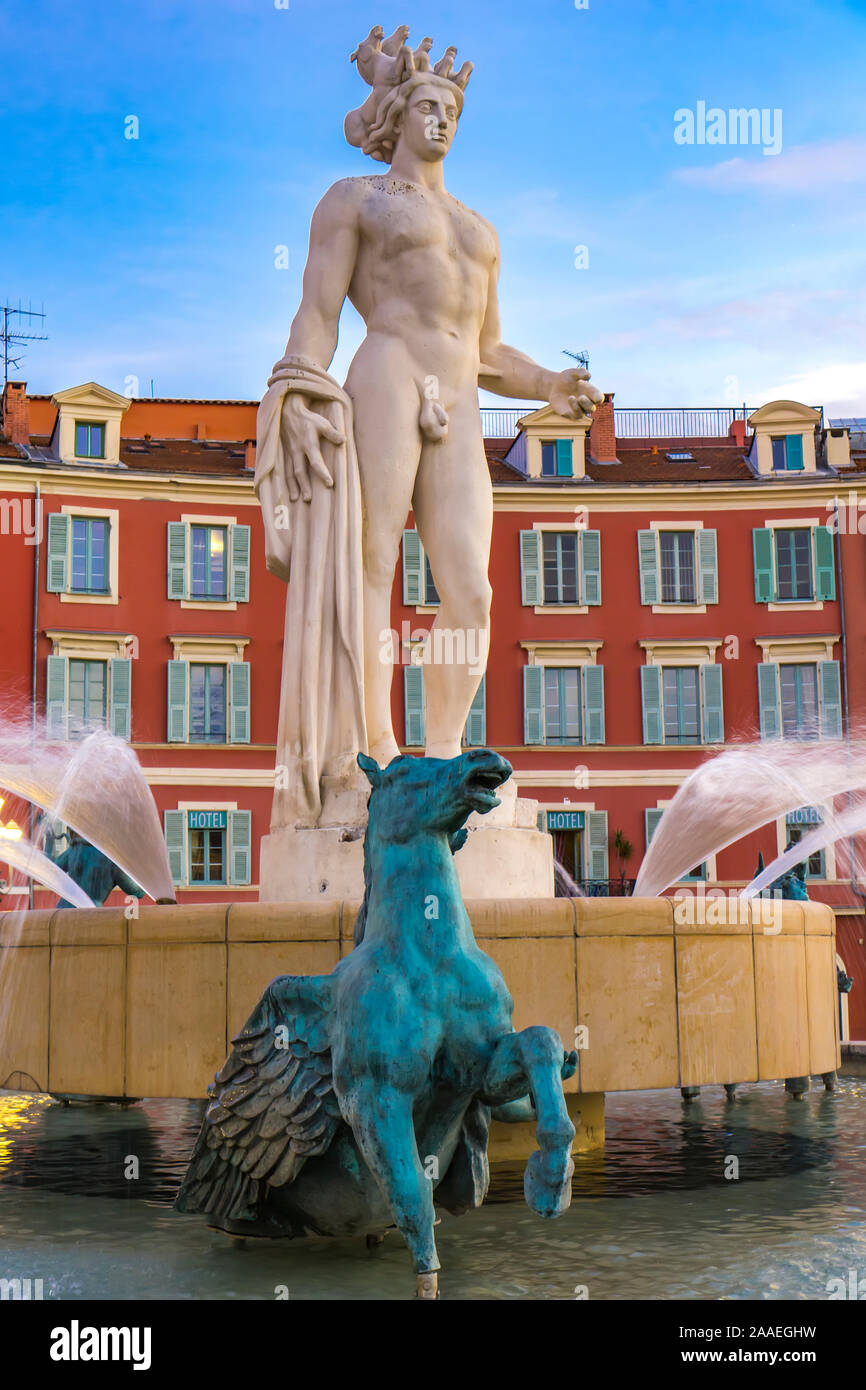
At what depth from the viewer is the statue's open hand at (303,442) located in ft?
26.6

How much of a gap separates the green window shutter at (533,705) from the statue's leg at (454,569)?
1194 inches

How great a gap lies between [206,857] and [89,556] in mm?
7637

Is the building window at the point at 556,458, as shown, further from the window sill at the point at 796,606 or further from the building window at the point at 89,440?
the building window at the point at 89,440

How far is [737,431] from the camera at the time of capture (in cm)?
4456

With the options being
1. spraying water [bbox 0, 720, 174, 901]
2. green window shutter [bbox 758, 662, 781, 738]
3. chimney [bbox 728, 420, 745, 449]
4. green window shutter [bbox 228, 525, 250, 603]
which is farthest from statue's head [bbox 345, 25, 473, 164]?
chimney [bbox 728, 420, 745, 449]

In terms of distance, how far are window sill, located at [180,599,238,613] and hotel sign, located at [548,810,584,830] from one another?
909 cm

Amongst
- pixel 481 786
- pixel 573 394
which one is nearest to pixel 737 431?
pixel 573 394

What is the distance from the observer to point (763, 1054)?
719 cm

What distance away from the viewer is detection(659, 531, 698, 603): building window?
39969 mm

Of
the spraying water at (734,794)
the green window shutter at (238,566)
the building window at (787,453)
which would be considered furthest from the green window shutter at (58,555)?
the building window at (787,453)

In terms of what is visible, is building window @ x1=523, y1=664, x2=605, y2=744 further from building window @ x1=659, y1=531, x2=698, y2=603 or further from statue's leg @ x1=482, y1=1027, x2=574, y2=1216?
statue's leg @ x1=482, y1=1027, x2=574, y2=1216

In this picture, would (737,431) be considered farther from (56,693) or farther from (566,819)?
(56,693)
